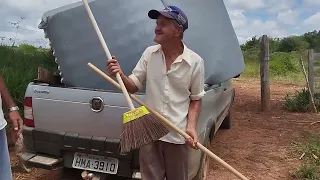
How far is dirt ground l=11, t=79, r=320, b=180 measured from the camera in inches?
193

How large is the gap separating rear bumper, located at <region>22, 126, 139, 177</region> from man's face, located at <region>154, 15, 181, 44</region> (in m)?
1.19

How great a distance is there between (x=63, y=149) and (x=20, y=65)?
336 centimetres

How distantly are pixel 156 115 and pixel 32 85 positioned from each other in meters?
1.68

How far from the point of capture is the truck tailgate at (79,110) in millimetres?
3518

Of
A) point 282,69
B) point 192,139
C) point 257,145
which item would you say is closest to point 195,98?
point 192,139

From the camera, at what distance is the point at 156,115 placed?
2656mm

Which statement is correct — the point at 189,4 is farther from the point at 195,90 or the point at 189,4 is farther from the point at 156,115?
the point at 156,115

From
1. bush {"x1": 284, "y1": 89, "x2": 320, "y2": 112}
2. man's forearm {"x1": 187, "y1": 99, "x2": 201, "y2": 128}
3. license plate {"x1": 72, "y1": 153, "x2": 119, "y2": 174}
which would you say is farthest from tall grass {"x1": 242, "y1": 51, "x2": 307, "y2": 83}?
man's forearm {"x1": 187, "y1": 99, "x2": 201, "y2": 128}

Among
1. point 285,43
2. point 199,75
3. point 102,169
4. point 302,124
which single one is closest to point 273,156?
point 302,124

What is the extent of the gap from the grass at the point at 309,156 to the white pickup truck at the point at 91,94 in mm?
1383

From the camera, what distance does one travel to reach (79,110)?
3.61 meters

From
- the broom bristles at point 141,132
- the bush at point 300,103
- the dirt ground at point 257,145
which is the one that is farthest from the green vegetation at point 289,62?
the broom bristles at point 141,132

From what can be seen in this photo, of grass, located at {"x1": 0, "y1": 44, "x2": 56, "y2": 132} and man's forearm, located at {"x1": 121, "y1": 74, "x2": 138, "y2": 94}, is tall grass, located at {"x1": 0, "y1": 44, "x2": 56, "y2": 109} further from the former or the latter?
man's forearm, located at {"x1": 121, "y1": 74, "x2": 138, "y2": 94}

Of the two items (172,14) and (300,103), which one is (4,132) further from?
(300,103)
